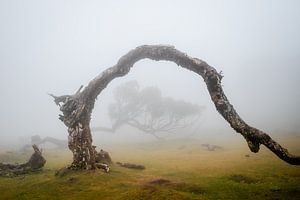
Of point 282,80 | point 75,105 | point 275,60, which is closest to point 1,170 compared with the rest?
point 75,105

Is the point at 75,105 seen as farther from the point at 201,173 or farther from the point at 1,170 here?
the point at 201,173

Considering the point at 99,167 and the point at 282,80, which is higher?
the point at 282,80

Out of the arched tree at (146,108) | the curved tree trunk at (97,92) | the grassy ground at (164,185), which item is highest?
→ the arched tree at (146,108)

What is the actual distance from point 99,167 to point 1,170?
835 centimetres

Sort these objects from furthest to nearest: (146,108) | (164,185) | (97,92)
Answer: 1. (146,108)
2. (97,92)
3. (164,185)

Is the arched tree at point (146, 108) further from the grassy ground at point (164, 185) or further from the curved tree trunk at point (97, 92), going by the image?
the grassy ground at point (164, 185)

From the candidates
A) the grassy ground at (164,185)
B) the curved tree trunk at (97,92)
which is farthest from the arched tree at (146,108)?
the grassy ground at (164,185)

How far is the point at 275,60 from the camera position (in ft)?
637

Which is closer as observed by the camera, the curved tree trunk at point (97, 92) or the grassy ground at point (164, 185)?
the grassy ground at point (164, 185)

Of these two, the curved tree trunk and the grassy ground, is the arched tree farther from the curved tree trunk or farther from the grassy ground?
the grassy ground

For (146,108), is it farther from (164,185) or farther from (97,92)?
(164,185)

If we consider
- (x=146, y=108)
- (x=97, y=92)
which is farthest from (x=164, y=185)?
(x=146, y=108)

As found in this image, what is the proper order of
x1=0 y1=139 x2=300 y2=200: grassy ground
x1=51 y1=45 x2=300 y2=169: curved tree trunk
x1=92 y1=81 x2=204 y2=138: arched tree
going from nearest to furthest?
1. x1=0 y1=139 x2=300 y2=200: grassy ground
2. x1=51 y1=45 x2=300 y2=169: curved tree trunk
3. x1=92 y1=81 x2=204 y2=138: arched tree

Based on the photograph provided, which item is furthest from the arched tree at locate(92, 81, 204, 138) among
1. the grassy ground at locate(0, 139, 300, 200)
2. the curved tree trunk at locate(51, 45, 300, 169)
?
the grassy ground at locate(0, 139, 300, 200)
